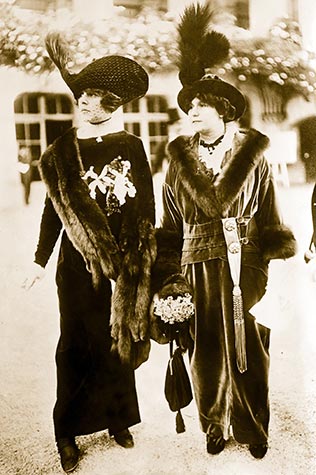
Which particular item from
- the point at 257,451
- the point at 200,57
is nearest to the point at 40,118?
the point at 200,57

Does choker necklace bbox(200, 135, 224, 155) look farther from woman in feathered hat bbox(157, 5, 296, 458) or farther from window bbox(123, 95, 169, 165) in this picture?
window bbox(123, 95, 169, 165)

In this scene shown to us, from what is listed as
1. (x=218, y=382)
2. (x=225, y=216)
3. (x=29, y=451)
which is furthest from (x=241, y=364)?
(x=29, y=451)

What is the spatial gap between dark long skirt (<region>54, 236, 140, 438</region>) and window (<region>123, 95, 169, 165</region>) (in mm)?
461

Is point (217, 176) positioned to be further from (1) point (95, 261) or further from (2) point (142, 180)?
(1) point (95, 261)

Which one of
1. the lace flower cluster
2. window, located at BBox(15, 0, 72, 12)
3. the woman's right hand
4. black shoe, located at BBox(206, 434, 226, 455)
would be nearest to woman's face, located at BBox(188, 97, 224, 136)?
the lace flower cluster

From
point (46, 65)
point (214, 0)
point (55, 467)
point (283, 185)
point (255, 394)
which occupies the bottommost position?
point (55, 467)

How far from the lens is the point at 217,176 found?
6.61 ft

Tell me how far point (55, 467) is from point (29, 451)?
0.35 ft

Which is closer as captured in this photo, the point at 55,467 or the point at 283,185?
the point at 55,467

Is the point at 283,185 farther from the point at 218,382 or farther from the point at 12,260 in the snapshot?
the point at 12,260

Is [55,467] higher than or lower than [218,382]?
lower

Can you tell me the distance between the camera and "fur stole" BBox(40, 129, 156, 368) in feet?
6.40

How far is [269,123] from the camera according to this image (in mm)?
2090

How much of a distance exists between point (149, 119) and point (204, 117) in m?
0.20
